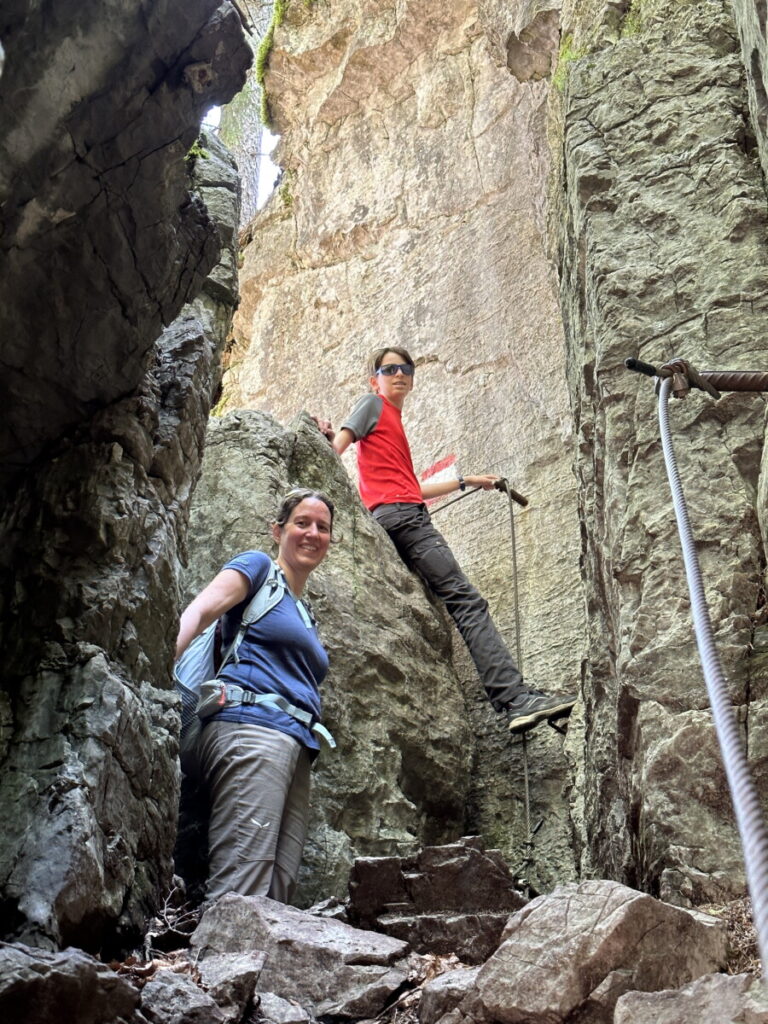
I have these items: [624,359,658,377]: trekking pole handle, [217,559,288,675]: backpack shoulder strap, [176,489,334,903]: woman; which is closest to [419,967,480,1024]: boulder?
[176,489,334,903]: woman

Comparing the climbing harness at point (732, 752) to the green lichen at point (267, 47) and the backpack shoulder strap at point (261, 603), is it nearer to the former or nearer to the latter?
the backpack shoulder strap at point (261, 603)

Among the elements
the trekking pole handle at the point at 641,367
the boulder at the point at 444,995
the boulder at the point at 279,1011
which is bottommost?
the boulder at the point at 279,1011

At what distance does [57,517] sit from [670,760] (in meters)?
2.05

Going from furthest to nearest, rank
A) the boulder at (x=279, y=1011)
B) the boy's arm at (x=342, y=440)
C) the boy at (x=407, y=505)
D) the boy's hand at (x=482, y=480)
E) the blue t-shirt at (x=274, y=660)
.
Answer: the boy's hand at (x=482, y=480), the boy's arm at (x=342, y=440), the boy at (x=407, y=505), the blue t-shirt at (x=274, y=660), the boulder at (x=279, y=1011)

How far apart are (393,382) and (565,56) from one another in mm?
2147

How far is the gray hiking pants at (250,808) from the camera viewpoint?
381 cm

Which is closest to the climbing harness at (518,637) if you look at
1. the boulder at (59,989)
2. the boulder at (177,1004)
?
the boulder at (177,1004)

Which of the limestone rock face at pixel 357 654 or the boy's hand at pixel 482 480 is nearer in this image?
the limestone rock face at pixel 357 654

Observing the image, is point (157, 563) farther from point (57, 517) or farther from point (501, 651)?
point (501, 651)

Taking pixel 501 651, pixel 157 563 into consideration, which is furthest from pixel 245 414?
pixel 157 563

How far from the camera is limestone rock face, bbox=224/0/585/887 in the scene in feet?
23.4

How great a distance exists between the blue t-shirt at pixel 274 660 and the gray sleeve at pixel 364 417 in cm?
252

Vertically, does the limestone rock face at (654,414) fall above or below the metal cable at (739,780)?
above

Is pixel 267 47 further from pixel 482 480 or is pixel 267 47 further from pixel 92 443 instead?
pixel 92 443
